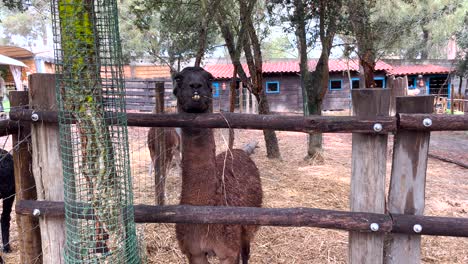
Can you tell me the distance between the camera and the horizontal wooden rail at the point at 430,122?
236 cm

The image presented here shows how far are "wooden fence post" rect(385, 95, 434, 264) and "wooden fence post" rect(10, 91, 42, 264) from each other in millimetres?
2826

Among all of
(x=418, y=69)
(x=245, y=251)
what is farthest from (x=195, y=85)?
(x=418, y=69)

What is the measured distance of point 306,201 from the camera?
21.5 ft

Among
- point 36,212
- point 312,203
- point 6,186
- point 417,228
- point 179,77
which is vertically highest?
point 179,77

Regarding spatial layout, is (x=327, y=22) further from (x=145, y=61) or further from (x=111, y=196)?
(x=145, y=61)

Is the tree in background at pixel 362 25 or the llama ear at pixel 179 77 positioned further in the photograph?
the tree in background at pixel 362 25

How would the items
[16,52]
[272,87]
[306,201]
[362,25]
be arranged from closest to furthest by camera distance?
[306,201] < [362,25] < [16,52] < [272,87]

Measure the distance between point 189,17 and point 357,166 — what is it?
611cm

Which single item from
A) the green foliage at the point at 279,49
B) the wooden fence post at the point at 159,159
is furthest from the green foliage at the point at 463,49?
the wooden fence post at the point at 159,159

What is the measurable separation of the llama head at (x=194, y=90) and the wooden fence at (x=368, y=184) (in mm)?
129

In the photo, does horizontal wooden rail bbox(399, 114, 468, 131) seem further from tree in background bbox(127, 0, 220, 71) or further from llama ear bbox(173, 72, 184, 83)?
tree in background bbox(127, 0, 220, 71)

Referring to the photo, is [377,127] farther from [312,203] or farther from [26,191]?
[312,203]

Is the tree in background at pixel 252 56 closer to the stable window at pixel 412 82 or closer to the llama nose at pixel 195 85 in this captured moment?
the llama nose at pixel 195 85

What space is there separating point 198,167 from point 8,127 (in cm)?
160
